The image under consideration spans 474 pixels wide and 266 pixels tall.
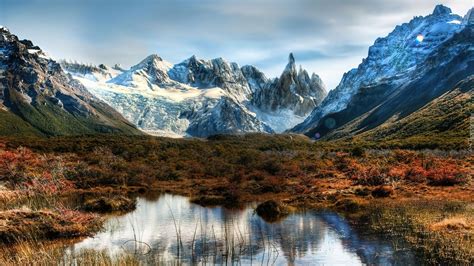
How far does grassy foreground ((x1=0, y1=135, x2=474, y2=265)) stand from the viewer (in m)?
29.2

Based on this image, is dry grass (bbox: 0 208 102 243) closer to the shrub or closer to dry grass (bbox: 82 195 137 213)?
dry grass (bbox: 82 195 137 213)

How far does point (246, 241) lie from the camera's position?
28.4m

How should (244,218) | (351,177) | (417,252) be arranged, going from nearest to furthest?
(417,252)
(244,218)
(351,177)

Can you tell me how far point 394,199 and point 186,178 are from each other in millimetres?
37342

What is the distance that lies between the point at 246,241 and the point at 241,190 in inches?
1092

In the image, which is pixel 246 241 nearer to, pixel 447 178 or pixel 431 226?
pixel 431 226

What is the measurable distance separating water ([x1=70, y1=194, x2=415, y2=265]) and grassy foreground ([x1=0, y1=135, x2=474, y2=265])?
6.07 feet

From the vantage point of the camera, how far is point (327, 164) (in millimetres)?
80688

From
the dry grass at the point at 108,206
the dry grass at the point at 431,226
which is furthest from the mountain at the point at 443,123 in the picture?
the dry grass at the point at 108,206

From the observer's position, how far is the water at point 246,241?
24141 mm

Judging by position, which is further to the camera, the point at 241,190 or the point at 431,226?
the point at 241,190

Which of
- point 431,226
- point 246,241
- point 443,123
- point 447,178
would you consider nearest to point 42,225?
point 246,241

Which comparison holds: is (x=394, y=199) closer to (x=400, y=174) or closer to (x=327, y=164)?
(x=400, y=174)

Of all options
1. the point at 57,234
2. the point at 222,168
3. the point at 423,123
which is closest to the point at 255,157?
the point at 222,168
